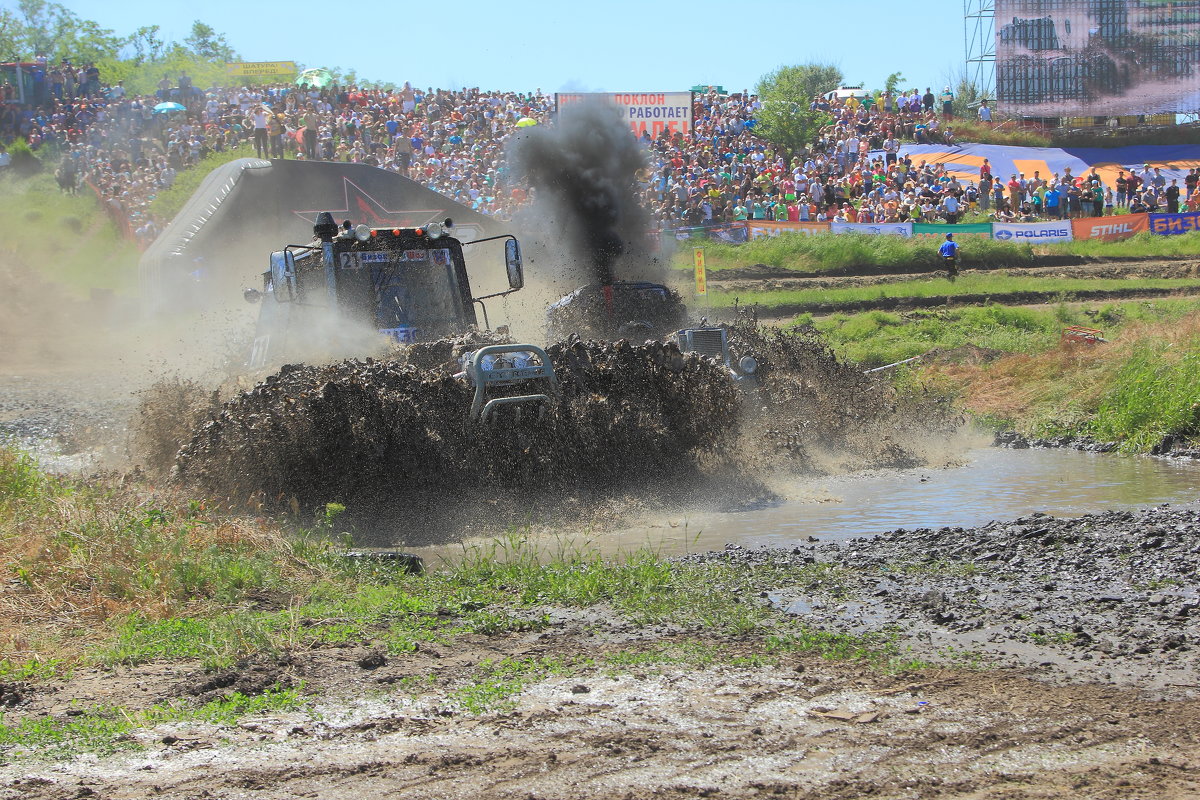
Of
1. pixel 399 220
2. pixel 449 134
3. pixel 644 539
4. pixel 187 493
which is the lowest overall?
pixel 644 539

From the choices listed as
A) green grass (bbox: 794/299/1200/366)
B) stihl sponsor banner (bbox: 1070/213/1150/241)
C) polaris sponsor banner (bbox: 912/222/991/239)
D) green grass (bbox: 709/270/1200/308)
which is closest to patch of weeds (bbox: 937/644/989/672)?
green grass (bbox: 794/299/1200/366)

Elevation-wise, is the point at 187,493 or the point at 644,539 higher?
the point at 187,493

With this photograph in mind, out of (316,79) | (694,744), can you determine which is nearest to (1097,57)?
(316,79)

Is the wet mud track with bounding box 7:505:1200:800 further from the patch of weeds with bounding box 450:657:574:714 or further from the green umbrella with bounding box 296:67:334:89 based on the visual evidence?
the green umbrella with bounding box 296:67:334:89

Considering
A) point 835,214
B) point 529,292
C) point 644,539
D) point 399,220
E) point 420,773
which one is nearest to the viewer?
point 420,773

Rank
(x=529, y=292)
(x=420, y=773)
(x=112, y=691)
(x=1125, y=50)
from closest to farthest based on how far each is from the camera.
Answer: (x=420, y=773) → (x=112, y=691) → (x=529, y=292) → (x=1125, y=50)

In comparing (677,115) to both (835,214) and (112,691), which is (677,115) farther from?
(112,691)

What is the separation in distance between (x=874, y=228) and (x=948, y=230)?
2.07 metres

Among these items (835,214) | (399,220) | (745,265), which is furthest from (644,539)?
(835,214)

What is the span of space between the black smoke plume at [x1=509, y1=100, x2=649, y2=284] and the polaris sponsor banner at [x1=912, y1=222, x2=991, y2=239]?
14036 mm

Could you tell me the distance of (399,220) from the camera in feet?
85.9

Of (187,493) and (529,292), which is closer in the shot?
(187,493)

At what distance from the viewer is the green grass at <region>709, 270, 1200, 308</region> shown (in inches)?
1010

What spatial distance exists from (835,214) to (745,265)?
4.33m
